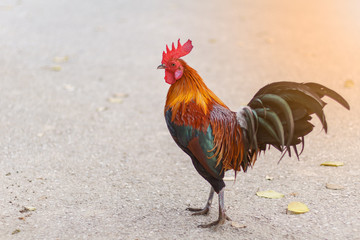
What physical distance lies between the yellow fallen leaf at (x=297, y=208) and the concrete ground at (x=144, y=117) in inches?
2.1

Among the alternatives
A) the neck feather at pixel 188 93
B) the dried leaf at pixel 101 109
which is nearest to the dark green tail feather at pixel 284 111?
the neck feather at pixel 188 93

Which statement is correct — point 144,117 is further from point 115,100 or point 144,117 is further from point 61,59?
point 61,59

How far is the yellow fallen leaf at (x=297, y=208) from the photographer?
164 inches

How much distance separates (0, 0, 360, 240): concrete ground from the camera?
4.09 m

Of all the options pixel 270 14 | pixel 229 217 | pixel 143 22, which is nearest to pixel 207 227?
pixel 229 217

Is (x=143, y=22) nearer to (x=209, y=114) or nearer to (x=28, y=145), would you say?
(x=28, y=145)

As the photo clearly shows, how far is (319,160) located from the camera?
5.23m

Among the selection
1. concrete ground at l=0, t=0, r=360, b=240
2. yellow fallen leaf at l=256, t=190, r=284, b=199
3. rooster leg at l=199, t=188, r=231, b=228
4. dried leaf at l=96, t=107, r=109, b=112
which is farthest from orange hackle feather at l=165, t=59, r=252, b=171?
dried leaf at l=96, t=107, r=109, b=112

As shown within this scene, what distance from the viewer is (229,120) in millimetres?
3777

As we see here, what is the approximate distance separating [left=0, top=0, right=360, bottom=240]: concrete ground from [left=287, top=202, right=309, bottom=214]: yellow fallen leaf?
5 centimetres

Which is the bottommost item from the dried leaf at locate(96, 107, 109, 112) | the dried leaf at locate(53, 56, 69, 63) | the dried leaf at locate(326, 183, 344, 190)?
the dried leaf at locate(326, 183, 344, 190)

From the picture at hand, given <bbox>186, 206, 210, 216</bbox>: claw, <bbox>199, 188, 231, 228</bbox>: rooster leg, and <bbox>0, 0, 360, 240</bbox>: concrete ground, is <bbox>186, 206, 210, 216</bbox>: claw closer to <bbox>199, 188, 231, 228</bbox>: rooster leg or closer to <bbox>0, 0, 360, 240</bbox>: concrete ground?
<bbox>0, 0, 360, 240</bbox>: concrete ground

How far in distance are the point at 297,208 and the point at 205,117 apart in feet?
3.73

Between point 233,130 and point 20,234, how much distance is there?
1694mm
